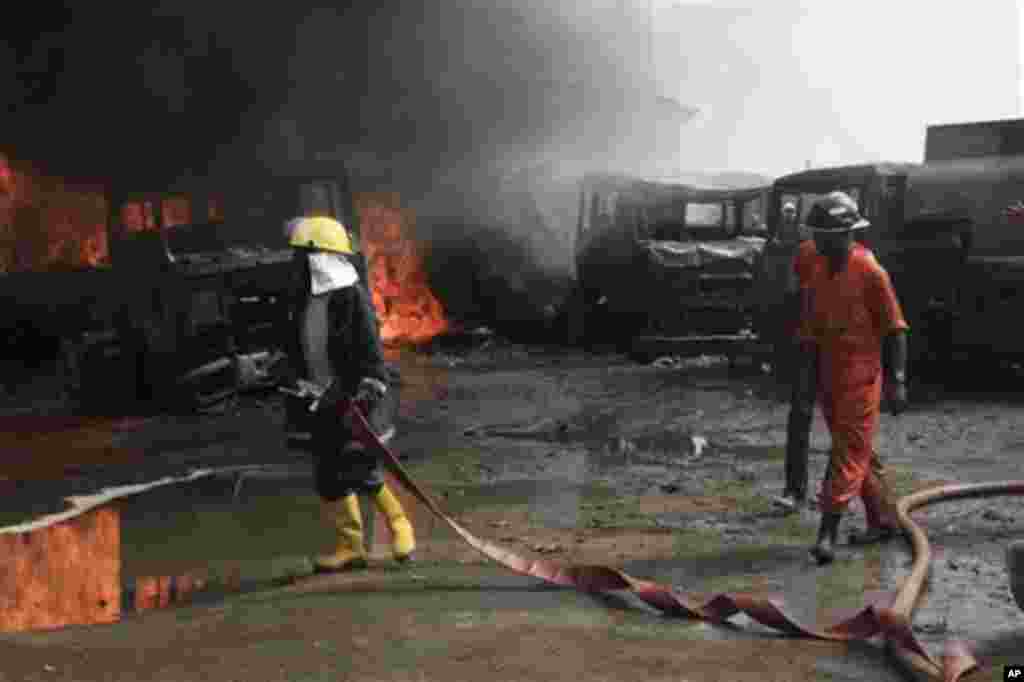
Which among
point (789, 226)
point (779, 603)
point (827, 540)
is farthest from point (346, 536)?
point (789, 226)

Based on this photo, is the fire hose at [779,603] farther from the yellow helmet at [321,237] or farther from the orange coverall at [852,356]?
the yellow helmet at [321,237]

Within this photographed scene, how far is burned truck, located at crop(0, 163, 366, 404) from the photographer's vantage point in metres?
12.1

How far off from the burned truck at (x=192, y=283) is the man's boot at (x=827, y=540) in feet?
22.2

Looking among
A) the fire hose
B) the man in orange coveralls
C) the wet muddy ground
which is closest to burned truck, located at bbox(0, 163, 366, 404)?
the wet muddy ground

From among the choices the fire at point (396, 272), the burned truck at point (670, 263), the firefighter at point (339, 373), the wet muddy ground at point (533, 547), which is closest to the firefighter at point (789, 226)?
the burned truck at point (670, 263)

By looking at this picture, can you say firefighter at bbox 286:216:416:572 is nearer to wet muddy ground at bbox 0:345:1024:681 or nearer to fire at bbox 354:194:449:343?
wet muddy ground at bbox 0:345:1024:681

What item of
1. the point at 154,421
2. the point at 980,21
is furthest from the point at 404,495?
the point at 980,21

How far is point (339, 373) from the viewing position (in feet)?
20.1

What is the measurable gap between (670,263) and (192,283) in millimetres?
6240

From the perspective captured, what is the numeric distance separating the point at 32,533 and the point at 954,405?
8.15 meters

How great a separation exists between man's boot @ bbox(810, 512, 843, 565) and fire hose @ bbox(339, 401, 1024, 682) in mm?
349

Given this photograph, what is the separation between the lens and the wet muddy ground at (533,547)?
455 centimetres

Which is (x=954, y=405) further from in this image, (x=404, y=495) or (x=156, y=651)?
(x=156, y=651)

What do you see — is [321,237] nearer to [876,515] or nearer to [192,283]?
[876,515]
